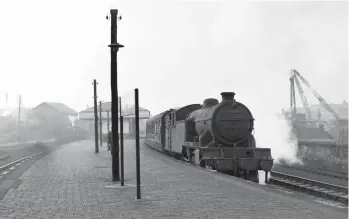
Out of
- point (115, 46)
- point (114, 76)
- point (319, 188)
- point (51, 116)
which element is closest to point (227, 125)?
point (319, 188)

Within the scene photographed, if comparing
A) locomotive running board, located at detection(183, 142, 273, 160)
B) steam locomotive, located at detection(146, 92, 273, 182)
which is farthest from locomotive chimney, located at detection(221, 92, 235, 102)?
locomotive running board, located at detection(183, 142, 273, 160)

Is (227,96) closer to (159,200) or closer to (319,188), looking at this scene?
(319,188)

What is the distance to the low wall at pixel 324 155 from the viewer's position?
25.4 m

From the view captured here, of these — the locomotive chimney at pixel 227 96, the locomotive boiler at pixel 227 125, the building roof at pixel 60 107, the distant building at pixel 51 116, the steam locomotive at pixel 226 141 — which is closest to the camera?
the steam locomotive at pixel 226 141

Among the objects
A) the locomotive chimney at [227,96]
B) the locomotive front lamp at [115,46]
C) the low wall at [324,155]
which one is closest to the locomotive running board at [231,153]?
the locomotive chimney at [227,96]

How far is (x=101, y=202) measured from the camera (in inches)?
371

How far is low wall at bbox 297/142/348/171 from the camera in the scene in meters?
25.4

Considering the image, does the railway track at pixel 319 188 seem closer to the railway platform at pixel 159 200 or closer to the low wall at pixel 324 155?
the railway platform at pixel 159 200

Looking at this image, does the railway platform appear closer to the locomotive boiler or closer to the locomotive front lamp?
the locomotive boiler

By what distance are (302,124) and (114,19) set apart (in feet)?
123

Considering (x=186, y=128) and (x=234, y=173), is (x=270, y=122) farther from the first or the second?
(x=234, y=173)

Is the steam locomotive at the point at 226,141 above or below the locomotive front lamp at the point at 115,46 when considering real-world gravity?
below

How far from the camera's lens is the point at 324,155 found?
2833 centimetres

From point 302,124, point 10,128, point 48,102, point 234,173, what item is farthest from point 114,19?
point 48,102
